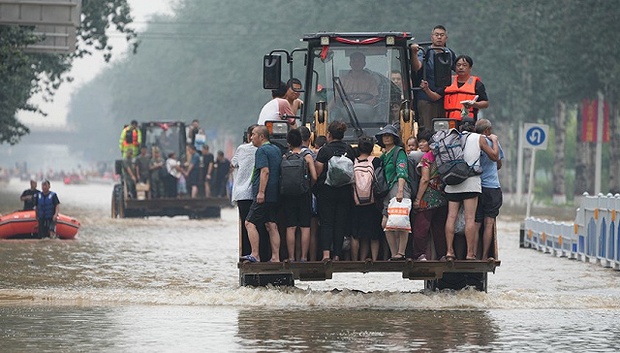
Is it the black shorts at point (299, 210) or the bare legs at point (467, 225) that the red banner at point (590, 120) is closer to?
the bare legs at point (467, 225)

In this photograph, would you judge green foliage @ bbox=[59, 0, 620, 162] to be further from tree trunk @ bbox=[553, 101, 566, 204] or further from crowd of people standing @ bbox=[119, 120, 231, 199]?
crowd of people standing @ bbox=[119, 120, 231, 199]

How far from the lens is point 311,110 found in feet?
68.5

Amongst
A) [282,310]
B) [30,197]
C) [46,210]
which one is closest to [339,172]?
[282,310]

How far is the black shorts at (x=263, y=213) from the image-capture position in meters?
18.6

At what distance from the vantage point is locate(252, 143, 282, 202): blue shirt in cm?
1845

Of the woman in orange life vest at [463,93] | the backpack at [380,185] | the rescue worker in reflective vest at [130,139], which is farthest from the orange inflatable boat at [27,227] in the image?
the backpack at [380,185]

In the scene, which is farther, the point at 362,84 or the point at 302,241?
the point at 362,84

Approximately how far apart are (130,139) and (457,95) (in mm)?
28364

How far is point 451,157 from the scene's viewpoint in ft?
60.1

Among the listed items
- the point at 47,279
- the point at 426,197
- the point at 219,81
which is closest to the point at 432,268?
the point at 426,197

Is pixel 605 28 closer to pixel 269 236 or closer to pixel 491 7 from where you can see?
pixel 491 7

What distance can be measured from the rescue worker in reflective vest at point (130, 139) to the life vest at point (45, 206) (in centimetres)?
1233

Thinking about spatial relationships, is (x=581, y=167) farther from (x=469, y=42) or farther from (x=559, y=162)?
(x=469, y=42)

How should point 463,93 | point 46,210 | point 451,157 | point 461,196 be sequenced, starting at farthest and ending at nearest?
point 46,210 < point 463,93 < point 461,196 < point 451,157
